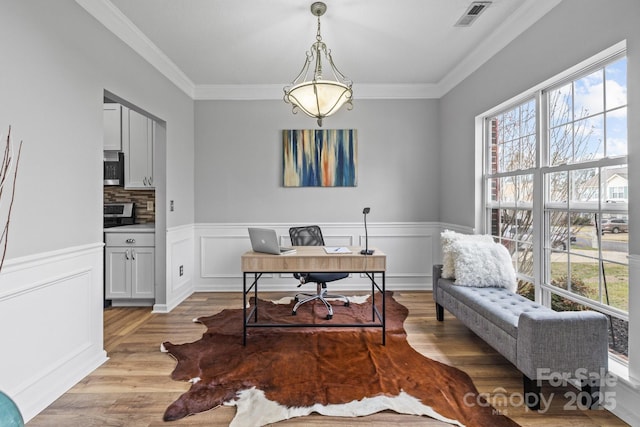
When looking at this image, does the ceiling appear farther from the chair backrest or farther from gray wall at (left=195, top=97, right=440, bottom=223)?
the chair backrest

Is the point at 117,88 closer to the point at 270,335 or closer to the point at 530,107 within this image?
the point at 270,335

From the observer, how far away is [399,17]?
259 cm

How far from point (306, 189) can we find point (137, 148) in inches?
83.1

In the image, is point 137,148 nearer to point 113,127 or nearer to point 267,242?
point 113,127

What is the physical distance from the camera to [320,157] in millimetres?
4195

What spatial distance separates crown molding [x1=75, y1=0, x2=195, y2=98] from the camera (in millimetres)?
2334

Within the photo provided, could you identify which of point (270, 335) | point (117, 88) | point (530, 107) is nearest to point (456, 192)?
point (530, 107)

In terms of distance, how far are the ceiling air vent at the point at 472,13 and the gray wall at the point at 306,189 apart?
61.3 inches

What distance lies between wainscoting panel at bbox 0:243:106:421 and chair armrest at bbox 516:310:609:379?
2845 mm

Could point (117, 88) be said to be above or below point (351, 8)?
below

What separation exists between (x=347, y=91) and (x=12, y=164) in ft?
6.96

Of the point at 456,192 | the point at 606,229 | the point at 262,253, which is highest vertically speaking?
the point at 456,192

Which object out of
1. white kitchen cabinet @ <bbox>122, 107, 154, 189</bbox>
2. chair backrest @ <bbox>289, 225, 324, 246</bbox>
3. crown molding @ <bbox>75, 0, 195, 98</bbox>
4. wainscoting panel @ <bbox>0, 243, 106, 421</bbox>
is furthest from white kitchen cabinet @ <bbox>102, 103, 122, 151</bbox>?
chair backrest @ <bbox>289, 225, 324, 246</bbox>

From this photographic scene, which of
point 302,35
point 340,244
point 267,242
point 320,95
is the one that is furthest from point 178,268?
point 302,35
